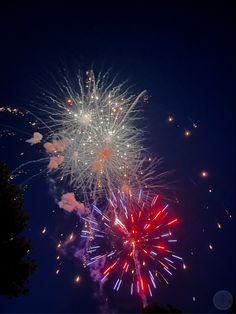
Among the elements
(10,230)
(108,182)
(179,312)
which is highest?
(108,182)

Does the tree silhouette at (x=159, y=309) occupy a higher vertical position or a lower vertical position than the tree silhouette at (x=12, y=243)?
lower

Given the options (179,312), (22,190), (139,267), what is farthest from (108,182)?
(179,312)

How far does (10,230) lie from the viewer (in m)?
13.0

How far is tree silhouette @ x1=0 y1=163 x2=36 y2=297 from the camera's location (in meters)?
12.5

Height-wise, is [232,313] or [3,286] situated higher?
[3,286]

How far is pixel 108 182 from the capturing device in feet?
79.2

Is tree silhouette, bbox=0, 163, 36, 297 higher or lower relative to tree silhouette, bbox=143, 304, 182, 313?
higher

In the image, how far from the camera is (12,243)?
41.9ft

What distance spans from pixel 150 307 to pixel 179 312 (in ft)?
3.58

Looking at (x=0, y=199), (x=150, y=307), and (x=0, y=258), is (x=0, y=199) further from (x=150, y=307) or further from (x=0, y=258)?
(x=150, y=307)

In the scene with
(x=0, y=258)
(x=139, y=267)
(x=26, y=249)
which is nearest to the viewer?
(x=0, y=258)

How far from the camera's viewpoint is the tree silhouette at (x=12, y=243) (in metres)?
12.5

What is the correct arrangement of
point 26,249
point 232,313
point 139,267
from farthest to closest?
1. point 139,267
2. point 232,313
3. point 26,249

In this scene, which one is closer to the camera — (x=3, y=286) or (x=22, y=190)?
(x=3, y=286)
